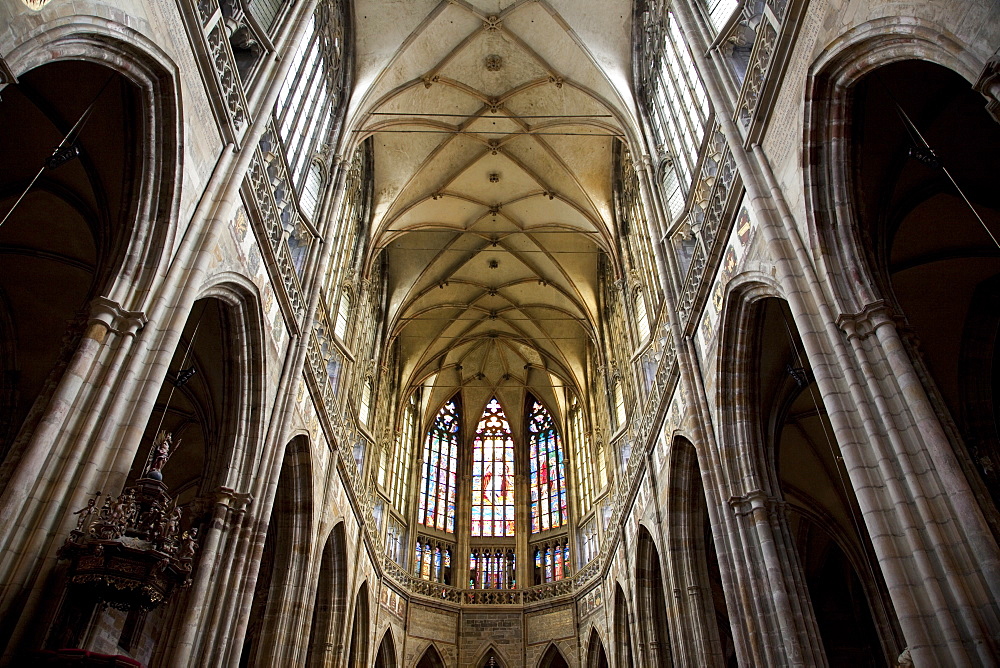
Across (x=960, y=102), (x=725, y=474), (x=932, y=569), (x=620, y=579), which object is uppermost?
(x=960, y=102)

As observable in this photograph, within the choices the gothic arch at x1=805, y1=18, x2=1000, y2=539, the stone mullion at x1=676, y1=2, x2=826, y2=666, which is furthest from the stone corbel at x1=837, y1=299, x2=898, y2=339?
the stone mullion at x1=676, y1=2, x2=826, y2=666

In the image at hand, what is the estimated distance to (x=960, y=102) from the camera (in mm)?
10578

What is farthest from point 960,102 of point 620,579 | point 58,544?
point 620,579

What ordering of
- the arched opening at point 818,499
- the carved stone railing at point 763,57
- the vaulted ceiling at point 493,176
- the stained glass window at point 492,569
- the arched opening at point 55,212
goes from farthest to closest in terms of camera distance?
the stained glass window at point 492,569 → the vaulted ceiling at point 493,176 → the arched opening at point 818,499 → the carved stone railing at point 763,57 → the arched opening at point 55,212

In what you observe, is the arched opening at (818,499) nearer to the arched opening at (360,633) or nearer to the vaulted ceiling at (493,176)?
the vaulted ceiling at (493,176)

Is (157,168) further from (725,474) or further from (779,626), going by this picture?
(779,626)

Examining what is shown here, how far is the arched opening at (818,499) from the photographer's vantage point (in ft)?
45.2

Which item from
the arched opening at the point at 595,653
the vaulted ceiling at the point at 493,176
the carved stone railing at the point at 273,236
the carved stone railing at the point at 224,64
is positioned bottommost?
the arched opening at the point at 595,653

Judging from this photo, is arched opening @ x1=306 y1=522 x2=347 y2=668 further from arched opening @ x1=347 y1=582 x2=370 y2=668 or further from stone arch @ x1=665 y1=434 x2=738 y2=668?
stone arch @ x1=665 y1=434 x2=738 y2=668

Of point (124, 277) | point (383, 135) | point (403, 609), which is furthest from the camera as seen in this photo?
point (403, 609)

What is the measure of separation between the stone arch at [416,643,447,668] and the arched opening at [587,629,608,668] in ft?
16.8

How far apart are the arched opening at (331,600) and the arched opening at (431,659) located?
7620mm

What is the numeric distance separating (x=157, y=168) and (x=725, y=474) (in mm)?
9909

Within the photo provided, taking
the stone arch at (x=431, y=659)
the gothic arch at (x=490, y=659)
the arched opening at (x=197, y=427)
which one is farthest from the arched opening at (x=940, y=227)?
the stone arch at (x=431, y=659)
